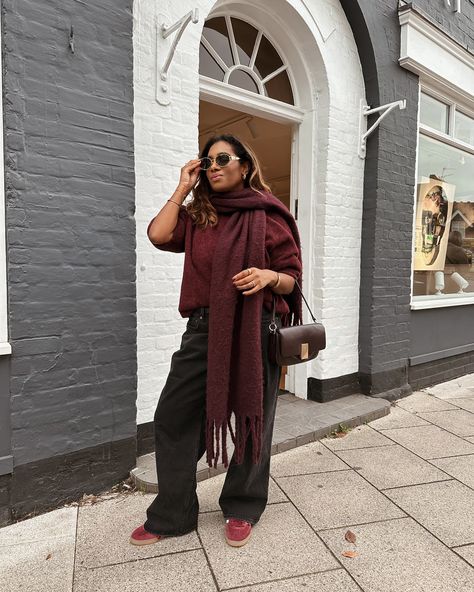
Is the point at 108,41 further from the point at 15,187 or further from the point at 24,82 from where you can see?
the point at 15,187

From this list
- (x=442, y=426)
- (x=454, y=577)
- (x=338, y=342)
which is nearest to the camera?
(x=454, y=577)

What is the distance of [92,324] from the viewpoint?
2682 mm

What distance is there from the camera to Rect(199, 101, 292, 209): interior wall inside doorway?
5.25 metres

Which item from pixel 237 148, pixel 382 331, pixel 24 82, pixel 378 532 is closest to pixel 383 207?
pixel 382 331

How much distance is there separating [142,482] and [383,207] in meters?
3.36

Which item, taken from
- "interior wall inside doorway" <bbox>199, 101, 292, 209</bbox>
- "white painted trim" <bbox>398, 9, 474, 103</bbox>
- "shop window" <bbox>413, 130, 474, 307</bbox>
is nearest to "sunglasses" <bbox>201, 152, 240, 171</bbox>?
"interior wall inside doorway" <bbox>199, 101, 292, 209</bbox>

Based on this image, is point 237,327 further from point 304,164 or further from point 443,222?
point 443,222

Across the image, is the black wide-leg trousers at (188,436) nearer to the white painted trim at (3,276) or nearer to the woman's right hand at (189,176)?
the woman's right hand at (189,176)

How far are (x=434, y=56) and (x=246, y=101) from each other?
2456 mm

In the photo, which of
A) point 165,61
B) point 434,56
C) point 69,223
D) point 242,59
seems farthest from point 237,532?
point 434,56

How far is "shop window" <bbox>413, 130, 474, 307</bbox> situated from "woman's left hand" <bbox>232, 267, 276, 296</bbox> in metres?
3.70

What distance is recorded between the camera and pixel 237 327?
214cm

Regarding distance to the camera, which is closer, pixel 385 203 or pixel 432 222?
pixel 385 203

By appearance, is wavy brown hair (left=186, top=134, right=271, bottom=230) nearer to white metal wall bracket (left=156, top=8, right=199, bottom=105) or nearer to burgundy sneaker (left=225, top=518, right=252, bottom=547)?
white metal wall bracket (left=156, top=8, right=199, bottom=105)
